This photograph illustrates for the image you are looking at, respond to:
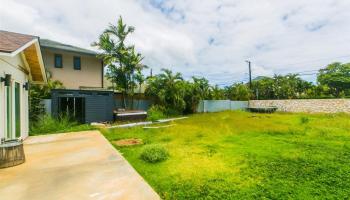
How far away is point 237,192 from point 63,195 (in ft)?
8.76

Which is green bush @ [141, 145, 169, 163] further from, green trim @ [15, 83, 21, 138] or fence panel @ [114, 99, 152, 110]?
fence panel @ [114, 99, 152, 110]

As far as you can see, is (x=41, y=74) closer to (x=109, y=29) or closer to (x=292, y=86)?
(x=109, y=29)

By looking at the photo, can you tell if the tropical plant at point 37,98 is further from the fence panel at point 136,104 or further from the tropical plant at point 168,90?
the tropical plant at point 168,90

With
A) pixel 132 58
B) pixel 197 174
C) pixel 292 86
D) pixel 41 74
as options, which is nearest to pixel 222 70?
pixel 292 86

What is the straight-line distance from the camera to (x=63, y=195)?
126 inches

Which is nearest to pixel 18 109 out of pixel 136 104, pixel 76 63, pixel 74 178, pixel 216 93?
pixel 74 178

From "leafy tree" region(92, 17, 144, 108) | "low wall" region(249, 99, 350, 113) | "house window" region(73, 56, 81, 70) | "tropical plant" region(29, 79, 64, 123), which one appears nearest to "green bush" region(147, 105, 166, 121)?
Answer: "leafy tree" region(92, 17, 144, 108)

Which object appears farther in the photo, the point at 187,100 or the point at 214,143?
the point at 187,100

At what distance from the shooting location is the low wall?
20125mm

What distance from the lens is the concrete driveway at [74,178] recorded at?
10.6ft

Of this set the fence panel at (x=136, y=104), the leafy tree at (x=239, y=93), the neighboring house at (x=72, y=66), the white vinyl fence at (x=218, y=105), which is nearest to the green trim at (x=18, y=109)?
the neighboring house at (x=72, y=66)

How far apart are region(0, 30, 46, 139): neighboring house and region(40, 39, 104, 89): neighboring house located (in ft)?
22.3

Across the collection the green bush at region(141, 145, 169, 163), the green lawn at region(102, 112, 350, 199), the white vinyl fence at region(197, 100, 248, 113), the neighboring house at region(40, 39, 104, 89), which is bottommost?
the green lawn at region(102, 112, 350, 199)

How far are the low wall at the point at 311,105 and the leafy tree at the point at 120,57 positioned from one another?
16319 millimetres
